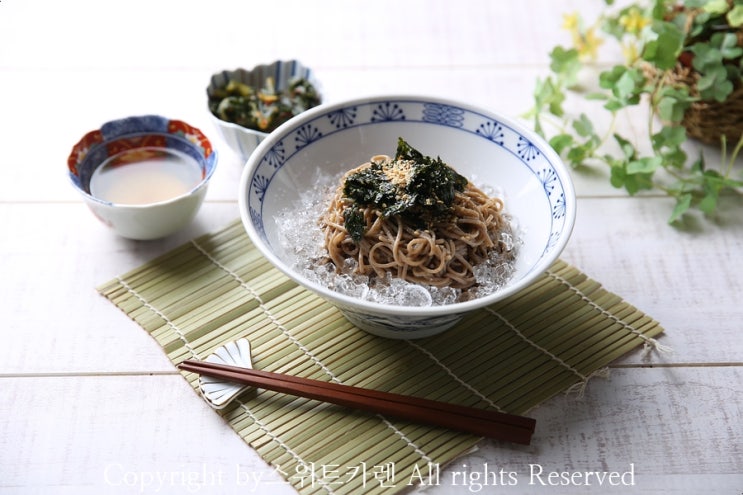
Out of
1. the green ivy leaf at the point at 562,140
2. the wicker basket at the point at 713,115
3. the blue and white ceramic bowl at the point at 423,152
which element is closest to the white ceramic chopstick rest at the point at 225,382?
the blue and white ceramic bowl at the point at 423,152

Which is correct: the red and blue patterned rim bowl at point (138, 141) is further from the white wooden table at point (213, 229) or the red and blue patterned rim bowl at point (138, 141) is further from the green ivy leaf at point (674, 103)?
the green ivy leaf at point (674, 103)

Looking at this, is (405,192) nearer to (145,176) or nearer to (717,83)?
(145,176)

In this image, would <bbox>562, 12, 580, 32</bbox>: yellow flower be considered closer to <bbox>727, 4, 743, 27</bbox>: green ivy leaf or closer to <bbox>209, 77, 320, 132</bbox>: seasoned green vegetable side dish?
<bbox>727, 4, 743, 27</bbox>: green ivy leaf

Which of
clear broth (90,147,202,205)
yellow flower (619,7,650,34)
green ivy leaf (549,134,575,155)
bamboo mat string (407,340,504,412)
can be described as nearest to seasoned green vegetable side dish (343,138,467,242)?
bamboo mat string (407,340,504,412)

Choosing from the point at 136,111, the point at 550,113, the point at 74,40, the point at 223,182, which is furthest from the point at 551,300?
the point at 74,40

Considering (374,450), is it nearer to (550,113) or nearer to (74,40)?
(550,113)

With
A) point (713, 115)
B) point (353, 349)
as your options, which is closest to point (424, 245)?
point (353, 349)

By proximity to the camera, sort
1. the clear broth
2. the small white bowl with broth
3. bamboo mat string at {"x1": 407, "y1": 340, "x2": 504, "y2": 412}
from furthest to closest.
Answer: the clear broth, the small white bowl with broth, bamboo mat string at {"x1": 407, "y1": 340, "x2": 504, "y2": 412}
